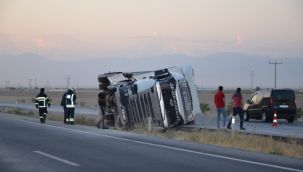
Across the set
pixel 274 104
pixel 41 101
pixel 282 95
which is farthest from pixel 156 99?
pixel 282 95

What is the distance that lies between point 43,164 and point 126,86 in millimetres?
13157

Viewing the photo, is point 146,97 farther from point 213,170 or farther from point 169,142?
point 213,170

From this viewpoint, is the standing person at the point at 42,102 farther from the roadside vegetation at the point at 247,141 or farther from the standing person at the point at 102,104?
the roadside vegetation at the point at 247,141

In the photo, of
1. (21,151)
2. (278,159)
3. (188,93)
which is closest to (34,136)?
(21,151)

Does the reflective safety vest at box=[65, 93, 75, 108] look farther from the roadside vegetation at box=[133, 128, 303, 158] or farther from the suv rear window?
the suv rear window

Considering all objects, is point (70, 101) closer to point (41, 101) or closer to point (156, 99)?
point (41, 101)

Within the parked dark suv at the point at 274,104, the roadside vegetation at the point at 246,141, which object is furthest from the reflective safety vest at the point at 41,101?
the parked dark suv at the point at 274,104

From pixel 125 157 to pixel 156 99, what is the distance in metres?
10.2

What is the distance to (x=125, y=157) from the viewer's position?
14.6 meters

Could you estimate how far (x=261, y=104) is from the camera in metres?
33.4

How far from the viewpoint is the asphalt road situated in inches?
500

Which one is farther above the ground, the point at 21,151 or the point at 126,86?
the point at 126,86

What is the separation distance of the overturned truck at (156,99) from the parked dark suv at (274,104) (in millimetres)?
7708

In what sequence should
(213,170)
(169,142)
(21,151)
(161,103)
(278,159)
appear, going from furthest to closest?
(161,103), (169,142), (21,151), (278,159), (213,170)
